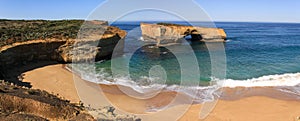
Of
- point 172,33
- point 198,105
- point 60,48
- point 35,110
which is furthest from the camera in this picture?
point 172,33

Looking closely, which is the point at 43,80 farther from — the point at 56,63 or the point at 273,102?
the point at 273,102

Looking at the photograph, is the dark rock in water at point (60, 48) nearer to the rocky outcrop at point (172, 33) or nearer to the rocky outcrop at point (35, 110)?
the rocky outcrop at point (35, 110)

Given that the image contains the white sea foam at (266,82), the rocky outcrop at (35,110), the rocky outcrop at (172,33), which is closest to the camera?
the rocky outcrop at (35,110)

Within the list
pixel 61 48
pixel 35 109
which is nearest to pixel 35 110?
pixel 35 109

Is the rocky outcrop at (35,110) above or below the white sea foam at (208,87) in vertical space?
above

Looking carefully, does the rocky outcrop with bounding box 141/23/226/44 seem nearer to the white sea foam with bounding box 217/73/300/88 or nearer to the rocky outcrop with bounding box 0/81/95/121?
Result: the white sea foam with bounding box 217/73/300/88

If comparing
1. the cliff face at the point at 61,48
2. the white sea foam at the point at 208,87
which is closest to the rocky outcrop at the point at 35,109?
the white sea foam at the point at 208,87

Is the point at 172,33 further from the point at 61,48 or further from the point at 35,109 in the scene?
the point at 35,109
